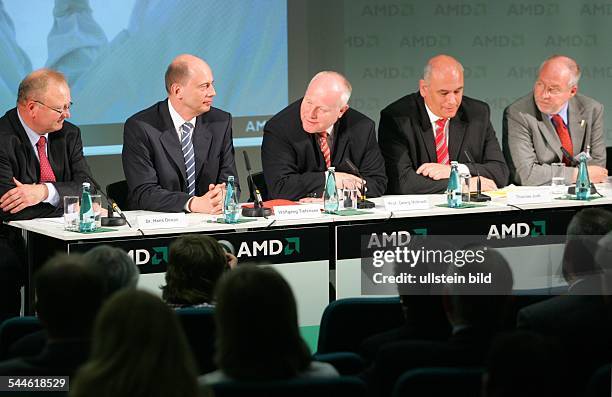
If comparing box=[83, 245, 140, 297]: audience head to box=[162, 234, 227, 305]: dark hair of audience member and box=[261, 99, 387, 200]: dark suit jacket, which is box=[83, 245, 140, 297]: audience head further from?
box=[261, 99, 387, 200]: dark suit jacket

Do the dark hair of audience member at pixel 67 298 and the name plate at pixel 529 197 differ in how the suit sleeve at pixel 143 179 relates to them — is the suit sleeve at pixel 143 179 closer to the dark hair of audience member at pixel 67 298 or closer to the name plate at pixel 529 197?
the name plate at pixel 529 197

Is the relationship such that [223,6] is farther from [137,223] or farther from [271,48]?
[137,223]

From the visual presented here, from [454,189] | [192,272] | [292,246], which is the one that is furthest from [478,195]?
[192,272]

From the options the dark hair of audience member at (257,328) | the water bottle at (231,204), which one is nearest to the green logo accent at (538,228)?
the water bottle at (231,204)

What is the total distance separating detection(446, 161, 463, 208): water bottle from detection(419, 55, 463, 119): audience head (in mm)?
793

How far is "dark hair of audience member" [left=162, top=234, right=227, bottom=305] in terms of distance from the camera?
3539 mm

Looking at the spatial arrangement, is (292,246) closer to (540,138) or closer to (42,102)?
(42,102)

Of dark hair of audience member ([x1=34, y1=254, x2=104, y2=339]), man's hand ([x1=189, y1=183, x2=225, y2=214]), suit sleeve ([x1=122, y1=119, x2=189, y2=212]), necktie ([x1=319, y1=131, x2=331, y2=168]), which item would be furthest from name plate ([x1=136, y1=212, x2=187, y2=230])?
dark hair of audience member ([x1=34, y1=254, x2=104, y2=339])

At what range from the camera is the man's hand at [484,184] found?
6.20 meters

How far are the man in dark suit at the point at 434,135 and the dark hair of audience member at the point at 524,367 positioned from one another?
159 inches

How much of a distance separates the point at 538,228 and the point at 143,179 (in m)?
2.14

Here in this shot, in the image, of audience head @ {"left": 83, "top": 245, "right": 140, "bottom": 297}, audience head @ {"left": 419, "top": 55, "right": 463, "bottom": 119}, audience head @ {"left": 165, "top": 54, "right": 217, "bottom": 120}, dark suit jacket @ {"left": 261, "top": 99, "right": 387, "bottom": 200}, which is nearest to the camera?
audience head @ {"left": 83, "top": 245, "right": 140, "bottom": 297}

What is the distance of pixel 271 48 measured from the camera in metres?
7.89

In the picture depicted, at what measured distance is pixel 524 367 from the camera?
2.26 m
